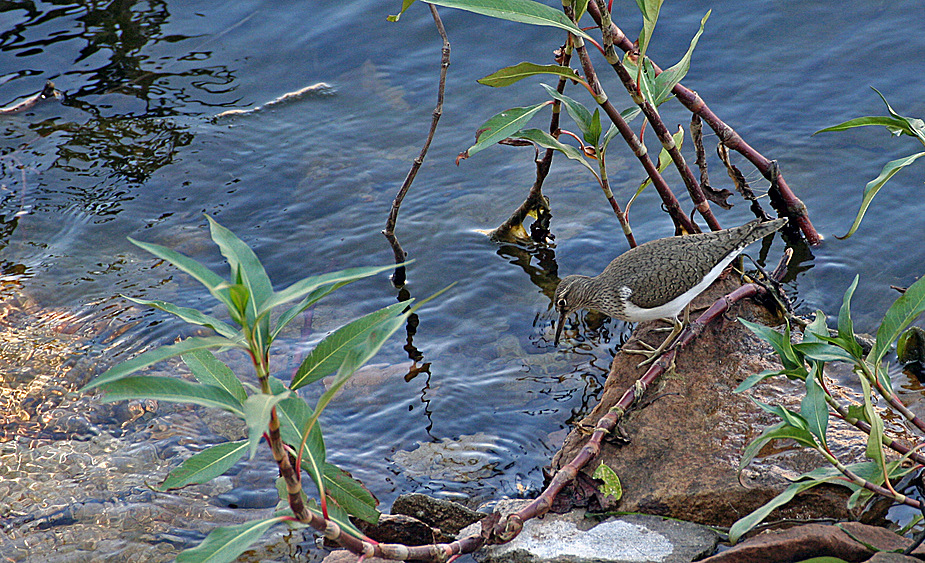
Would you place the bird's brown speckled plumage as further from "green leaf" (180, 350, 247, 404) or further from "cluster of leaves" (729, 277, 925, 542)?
"green leaf" (180, 350, 247, 404)

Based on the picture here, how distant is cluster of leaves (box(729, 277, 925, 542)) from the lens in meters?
3.17

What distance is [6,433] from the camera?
5324mm

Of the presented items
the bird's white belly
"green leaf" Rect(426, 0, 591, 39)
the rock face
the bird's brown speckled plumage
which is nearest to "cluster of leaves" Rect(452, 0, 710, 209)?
"green leaf" Rect(426, 0, 591, 39)

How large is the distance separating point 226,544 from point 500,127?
3076 mm

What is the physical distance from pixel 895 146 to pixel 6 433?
8.31 metres

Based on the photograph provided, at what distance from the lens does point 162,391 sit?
256 cm

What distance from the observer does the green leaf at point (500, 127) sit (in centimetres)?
471

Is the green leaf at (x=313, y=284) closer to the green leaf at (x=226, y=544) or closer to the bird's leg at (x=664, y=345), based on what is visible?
the green leaf at (x=226, y=544)

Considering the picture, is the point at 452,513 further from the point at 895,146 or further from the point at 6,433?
the point at 895,146

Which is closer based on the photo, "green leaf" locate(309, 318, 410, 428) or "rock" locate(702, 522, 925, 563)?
"green leaf" locate(309, 318, 410, 428)

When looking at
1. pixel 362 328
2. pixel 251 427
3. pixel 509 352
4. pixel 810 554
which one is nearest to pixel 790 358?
pixel 810 554

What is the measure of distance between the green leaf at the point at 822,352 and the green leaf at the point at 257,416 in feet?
7.53

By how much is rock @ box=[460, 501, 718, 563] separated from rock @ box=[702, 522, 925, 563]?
30 cm

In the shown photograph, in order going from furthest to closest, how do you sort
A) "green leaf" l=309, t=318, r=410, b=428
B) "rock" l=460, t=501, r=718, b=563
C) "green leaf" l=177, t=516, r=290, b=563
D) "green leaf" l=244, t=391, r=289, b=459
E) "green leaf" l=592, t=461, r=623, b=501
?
1. "green leaf" l=592, t=461, r=623, b=501
2. "rock" l=460, t=501, r=718, b=563
3. "green leaf" l=177, t=516, r=290, b=563
4. "green leaf" l=309, t=318, r=410, b=428
5. "green leaf" l=244, t=391, r=289, b=459
